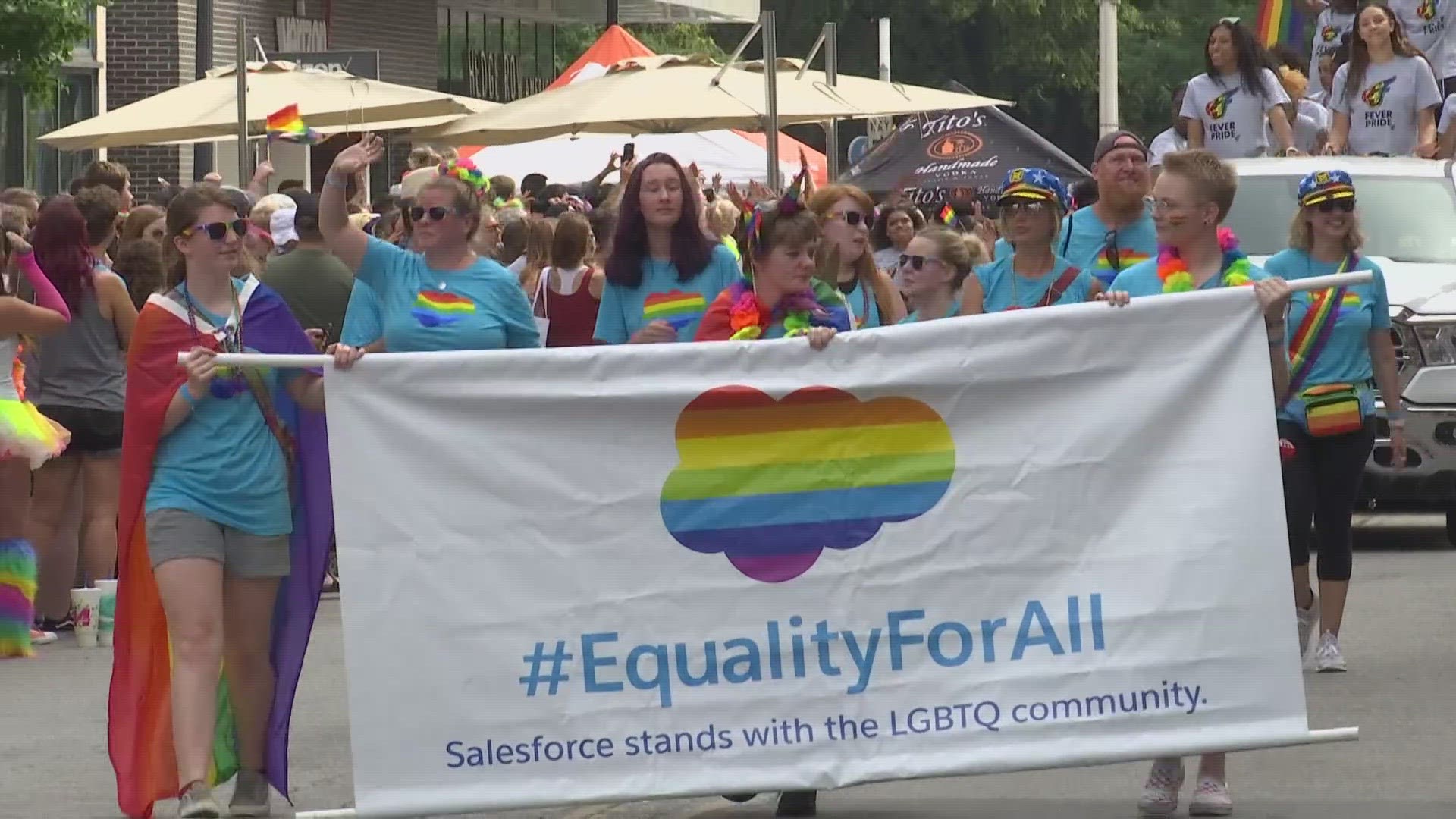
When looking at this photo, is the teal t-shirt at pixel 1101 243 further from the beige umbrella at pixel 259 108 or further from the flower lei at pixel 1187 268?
the beige umbrella at pixel 259 108

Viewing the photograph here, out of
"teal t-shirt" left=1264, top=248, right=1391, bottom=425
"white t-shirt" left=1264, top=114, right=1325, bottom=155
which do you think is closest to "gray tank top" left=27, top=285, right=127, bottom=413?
"teal t-shirt" left=1264, top=248, right=1391, bottom=425

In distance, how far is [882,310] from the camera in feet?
31.1

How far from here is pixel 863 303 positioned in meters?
9.23

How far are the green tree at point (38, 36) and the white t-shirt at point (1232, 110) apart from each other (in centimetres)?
864

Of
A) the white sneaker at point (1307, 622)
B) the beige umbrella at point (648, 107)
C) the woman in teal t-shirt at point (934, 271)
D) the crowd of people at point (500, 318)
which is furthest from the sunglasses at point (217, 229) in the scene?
the beige umbrella at point (648, 107)

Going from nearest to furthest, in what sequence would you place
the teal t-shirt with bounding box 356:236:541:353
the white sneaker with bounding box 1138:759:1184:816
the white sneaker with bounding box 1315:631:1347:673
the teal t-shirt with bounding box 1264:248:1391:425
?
the white sneaker with bounding box 1138:759:1184:816
the teal t-shirt with bounding box 356:236:541:353
the teal t-shirt with bounding box 1264:248:1391:425
the white sneaker with bounding box 1315:631:1347:673

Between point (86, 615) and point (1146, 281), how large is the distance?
6.46 metres

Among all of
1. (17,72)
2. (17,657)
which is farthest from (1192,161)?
(17,72)

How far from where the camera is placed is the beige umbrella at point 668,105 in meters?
18.9

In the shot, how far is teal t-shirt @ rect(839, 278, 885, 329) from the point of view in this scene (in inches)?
358

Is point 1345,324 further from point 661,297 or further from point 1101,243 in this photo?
point 661,297

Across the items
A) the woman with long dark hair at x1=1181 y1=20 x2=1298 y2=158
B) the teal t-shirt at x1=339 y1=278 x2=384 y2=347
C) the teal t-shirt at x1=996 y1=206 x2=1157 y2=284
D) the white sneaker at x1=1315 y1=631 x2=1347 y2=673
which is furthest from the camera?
the woman with long dark hair at x1=1181 y1=20 x2=1298 y2=158

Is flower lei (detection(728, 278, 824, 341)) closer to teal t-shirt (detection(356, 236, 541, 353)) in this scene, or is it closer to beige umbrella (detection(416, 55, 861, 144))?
teal t-shirt (detection(356, 236, 541, 353))

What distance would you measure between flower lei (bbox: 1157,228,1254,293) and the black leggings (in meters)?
2.35
